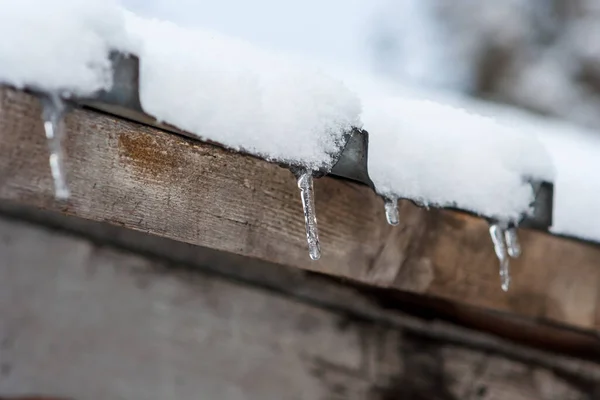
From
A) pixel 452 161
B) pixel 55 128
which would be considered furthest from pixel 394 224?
pixel 55 128

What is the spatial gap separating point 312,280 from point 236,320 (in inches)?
8.8

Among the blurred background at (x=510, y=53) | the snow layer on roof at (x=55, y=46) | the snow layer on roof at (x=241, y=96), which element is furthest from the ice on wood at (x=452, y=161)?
the blurred background at (x=510, y=53)

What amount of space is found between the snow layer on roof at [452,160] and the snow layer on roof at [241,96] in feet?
0.40

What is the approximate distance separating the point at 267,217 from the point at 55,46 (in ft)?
1.46

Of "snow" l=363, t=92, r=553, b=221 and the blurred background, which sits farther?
the blurred background

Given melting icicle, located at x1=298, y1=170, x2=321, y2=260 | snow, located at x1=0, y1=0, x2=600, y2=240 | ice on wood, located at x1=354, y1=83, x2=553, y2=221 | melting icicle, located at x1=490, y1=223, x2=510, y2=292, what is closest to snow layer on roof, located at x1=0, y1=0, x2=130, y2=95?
snow, located at x1=0, y1=0, x2=600, y2=240

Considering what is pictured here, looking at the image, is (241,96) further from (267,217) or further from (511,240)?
(511,240)

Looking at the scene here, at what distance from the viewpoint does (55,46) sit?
0.72 m

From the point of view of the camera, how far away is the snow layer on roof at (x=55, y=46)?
2.34 ft

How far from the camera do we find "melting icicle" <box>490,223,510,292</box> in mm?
1133

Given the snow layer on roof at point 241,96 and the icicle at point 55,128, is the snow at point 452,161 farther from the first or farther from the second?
the icicle at point 55,128

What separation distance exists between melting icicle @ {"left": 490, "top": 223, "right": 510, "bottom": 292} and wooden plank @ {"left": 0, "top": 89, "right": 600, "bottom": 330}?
0.06m

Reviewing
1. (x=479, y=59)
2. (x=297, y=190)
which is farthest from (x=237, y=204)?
(x=479, y=59)

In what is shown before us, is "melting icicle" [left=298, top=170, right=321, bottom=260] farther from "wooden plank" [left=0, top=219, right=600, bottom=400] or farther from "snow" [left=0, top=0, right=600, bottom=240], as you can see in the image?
"wooden plank" [left=0, top=219, right=600, bottom=400]
